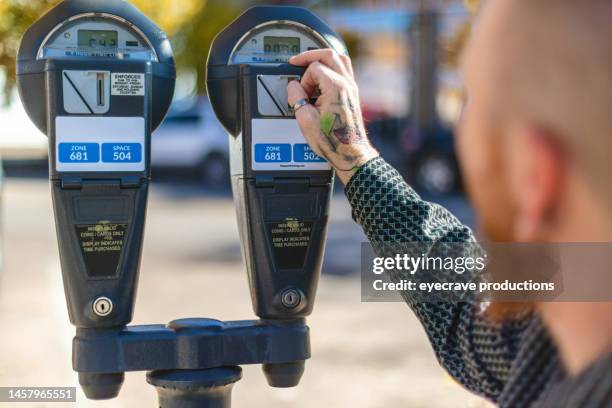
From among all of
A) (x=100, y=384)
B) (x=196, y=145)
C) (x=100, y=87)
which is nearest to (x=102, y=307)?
(x=100, y=384)

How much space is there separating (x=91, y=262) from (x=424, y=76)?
15.9m

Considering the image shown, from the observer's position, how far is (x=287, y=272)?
230 centimetres

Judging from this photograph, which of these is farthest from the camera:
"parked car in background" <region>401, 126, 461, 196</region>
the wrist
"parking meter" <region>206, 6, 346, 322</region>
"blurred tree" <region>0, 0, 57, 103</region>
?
"parked car in background" <region>401, 126, 461, 196</region>

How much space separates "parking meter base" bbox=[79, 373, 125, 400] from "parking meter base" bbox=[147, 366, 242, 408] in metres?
0.08

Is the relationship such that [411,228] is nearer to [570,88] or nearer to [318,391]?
[570,88]

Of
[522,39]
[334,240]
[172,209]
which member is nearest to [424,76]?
[172,209]

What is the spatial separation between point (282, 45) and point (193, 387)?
82 cm

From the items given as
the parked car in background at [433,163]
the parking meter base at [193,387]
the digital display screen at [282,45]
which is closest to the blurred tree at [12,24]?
the digital display screen at [282,45]

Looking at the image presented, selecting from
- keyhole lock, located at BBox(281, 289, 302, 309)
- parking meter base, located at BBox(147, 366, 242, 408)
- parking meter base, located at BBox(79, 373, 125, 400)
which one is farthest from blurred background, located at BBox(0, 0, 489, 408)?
parking meter base, located at BBox(79, 373, 125, 400)

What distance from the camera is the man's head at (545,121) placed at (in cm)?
110

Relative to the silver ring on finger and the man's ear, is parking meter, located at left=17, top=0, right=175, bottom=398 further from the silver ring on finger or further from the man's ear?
the man's ear

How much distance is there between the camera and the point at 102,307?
218cm

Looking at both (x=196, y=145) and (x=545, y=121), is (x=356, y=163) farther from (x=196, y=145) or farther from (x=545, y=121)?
(x=196, y=145)

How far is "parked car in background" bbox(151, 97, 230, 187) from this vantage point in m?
16.3
